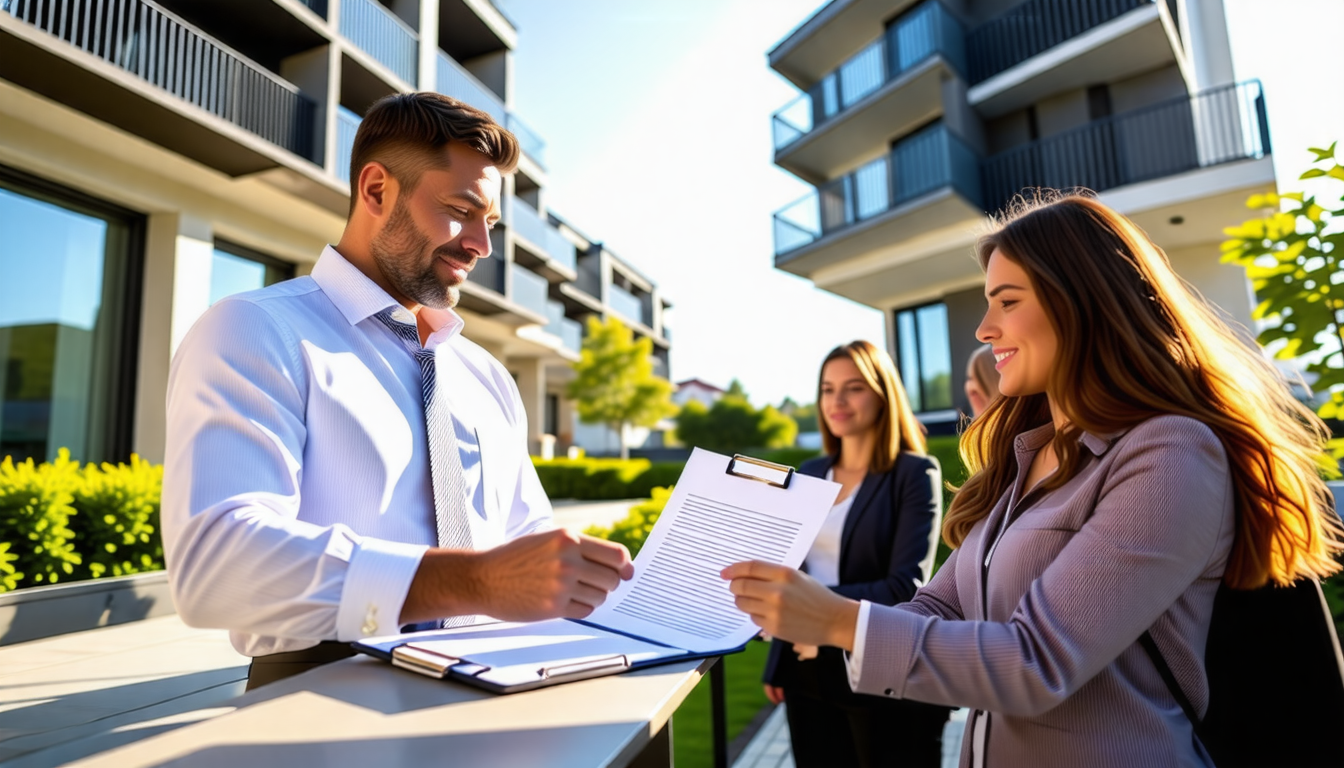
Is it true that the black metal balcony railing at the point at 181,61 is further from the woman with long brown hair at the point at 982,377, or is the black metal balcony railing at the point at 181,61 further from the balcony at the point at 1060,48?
the balcony at the point at 1060,48

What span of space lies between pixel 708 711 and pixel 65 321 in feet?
25.6

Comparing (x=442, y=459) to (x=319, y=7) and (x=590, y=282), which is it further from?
(x=590, y=282)

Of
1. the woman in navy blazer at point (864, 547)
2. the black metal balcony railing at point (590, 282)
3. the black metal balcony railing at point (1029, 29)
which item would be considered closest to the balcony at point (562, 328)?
the black metal balcony railing at point (590, 282)

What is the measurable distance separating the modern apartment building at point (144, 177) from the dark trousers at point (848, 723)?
26.6ft

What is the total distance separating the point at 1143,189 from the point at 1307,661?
38.6ft

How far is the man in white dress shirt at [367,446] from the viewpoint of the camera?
1.15m

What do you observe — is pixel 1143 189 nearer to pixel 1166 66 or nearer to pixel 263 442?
pixel 1166 66

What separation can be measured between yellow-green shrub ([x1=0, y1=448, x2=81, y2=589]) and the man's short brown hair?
4617 mm

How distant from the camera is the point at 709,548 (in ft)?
4.78

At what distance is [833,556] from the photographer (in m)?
3.00

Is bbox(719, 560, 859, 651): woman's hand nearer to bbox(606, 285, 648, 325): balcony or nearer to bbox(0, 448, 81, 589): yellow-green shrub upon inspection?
bbox(0, 448, 81, 589): yellow-green shrub

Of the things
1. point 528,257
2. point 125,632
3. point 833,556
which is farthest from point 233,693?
point 528,257

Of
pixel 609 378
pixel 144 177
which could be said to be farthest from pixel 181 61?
pixel 609 378

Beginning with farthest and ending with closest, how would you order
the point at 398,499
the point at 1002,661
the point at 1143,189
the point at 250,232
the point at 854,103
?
the point at 854,103 → the point at 1143,189 → the point at 250,232 → the point at 398,499 → the point at 1002,661
